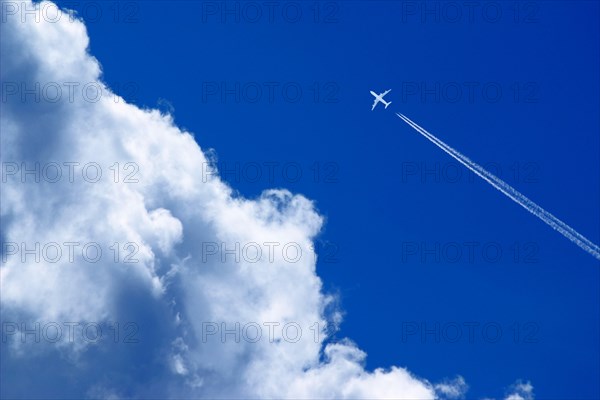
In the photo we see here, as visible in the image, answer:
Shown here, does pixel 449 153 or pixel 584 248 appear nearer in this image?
pixel 584 248

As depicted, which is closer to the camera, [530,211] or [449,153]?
[530,211]

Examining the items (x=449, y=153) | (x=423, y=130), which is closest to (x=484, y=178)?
(x=449, y=153)

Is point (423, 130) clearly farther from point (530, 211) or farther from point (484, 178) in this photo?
point (530, 211)

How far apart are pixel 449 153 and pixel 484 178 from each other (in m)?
11.8

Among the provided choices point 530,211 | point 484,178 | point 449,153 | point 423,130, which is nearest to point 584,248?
point 530,211

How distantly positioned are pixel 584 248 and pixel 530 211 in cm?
1381

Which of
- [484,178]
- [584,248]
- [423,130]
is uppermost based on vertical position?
[423,130]

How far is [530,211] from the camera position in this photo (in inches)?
5906

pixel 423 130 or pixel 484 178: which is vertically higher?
pixel 423 130

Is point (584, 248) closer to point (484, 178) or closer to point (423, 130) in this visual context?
point (484, 178)

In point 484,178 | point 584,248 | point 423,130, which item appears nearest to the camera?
point 584,248

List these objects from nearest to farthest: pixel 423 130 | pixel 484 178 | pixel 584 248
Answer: pixel 584 248
pixel 484 178
pixel 423 130

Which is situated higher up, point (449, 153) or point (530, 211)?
point (449, 153)

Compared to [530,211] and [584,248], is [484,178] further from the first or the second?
[584,248]
